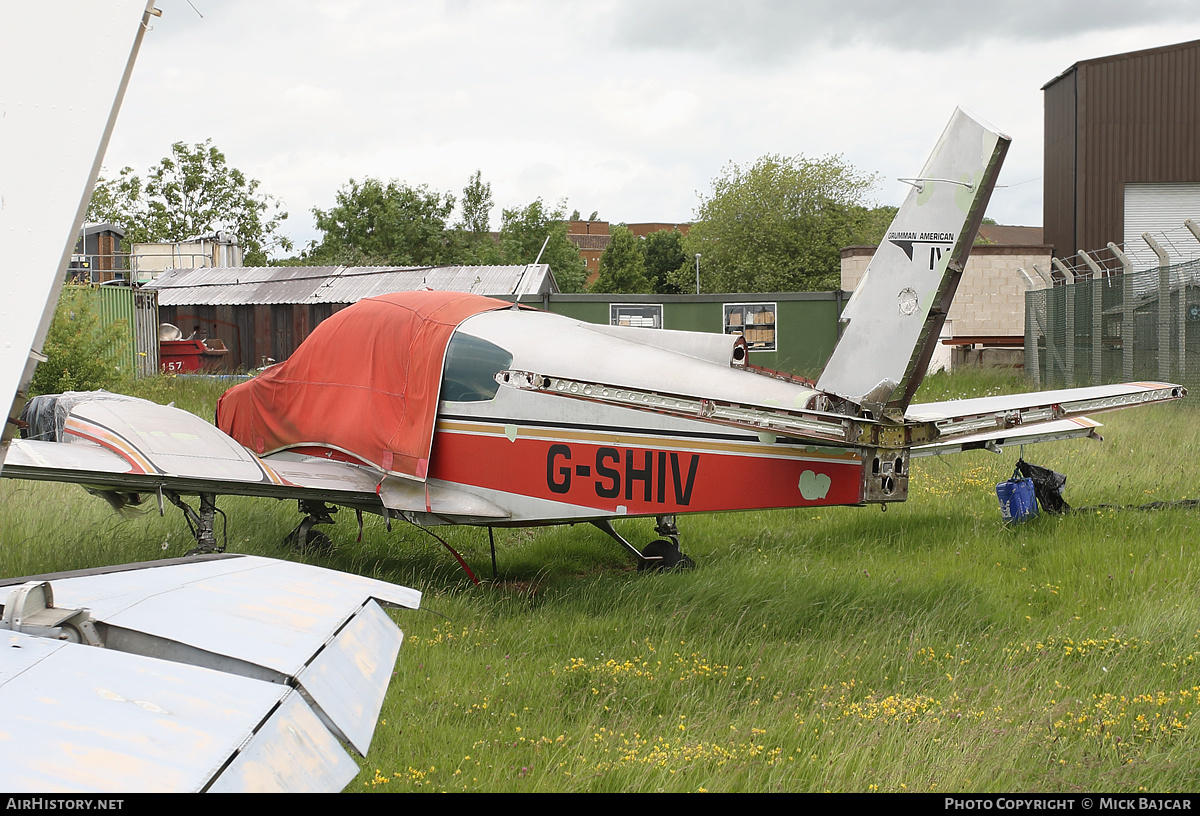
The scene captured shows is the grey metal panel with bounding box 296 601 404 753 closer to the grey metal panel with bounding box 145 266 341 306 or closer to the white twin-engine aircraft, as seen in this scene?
the white twin-engine aircraft

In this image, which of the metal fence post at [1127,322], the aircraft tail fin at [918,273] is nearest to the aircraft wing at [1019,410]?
the aircraft tail fin at [918,273]

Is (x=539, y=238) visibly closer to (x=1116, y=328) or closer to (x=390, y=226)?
(x=390, y=226)

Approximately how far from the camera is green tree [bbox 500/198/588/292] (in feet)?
237

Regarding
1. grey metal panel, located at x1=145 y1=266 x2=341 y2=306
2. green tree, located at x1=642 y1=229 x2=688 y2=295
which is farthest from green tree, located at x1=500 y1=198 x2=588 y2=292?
grey metal panel, located at x1=145 y1=266 x2=341 y2=306

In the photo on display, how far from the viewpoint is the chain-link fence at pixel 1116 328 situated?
15.6 meters

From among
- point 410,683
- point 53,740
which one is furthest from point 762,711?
point 53,740

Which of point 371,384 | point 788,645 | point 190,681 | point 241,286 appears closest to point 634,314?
point 371,384

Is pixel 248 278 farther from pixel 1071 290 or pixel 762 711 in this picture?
pixel 762 711

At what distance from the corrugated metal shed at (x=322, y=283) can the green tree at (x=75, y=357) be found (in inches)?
462

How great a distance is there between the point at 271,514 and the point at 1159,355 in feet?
48.3

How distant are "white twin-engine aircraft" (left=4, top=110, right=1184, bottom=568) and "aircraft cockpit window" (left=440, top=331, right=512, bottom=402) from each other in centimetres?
1

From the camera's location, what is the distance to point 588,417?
21.4 ft

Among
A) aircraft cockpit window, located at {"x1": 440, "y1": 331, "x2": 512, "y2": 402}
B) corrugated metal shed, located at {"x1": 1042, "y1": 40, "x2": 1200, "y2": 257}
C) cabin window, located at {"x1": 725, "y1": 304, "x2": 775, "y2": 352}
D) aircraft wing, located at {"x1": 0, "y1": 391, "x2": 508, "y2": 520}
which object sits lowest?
aircraft wing, located at {"x1": 0, "y1": 391, "x2": 508, "y2": 520}

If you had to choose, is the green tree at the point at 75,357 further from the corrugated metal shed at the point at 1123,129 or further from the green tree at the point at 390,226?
the green tree at the point at 390,226
